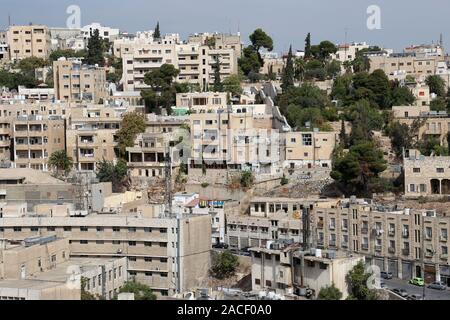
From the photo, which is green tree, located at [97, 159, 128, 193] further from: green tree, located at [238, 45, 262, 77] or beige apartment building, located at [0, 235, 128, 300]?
green tree, located at [238, 45, 262, 77]

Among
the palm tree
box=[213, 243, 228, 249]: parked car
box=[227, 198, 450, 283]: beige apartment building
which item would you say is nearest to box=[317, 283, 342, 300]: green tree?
box=[227, 198, 450, 283]: beige apartment building

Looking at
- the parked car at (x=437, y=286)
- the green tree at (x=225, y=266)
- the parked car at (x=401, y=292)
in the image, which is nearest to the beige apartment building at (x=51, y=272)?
the green tree at (x=225, y=266)

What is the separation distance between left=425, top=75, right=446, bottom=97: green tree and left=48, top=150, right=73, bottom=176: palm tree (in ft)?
36.5

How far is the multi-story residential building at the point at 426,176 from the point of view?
22.8m

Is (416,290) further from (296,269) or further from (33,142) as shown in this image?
(33,142)

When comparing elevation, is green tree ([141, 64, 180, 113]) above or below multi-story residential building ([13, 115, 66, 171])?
above

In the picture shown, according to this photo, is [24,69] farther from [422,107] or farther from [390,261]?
[390,261]

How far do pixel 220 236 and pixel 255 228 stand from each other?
897 mm

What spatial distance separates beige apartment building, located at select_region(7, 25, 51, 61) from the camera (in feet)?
132

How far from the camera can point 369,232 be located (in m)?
19.9

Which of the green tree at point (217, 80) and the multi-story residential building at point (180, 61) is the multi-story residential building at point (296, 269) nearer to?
the green tree at point (217, 80)

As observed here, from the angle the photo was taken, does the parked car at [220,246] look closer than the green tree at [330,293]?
No

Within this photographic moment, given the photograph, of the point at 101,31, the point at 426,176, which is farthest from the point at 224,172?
the point at 101,31

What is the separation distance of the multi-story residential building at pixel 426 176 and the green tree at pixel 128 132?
22.6 ft
